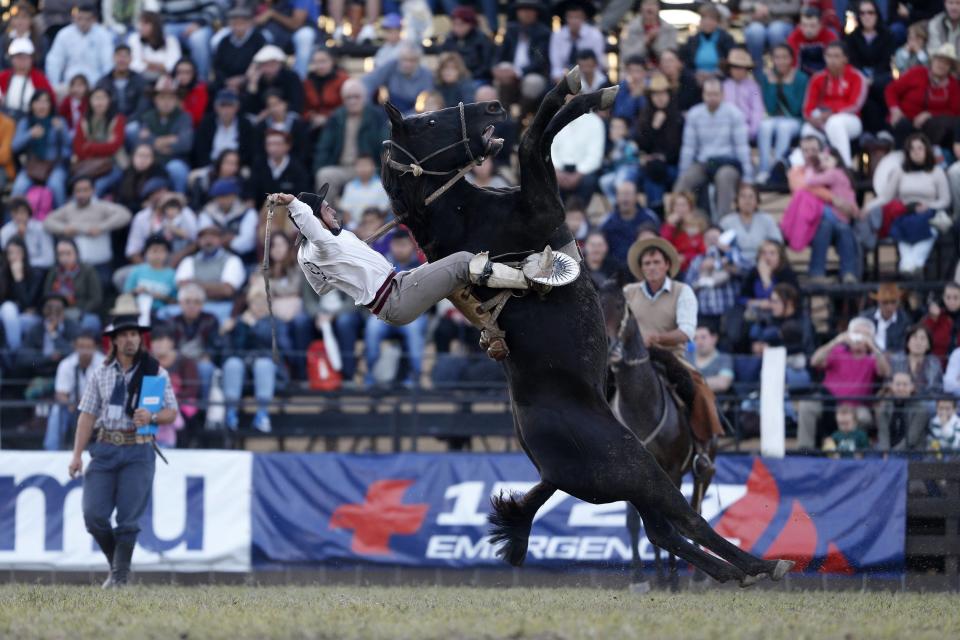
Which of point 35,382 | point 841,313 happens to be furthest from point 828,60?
point 35,382

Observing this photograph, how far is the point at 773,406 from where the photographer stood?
13.0 metres

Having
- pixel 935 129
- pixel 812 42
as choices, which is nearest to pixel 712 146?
pixel 812 42

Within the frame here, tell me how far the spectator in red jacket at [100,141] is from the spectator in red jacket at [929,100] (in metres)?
9.06

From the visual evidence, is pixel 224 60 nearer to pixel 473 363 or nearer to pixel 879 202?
pixel 473 363

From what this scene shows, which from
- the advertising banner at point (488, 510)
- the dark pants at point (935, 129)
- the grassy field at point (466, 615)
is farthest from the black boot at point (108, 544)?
the dark pants at point (935, 129)

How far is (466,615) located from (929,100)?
10.9m

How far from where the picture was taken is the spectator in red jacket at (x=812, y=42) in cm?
1698

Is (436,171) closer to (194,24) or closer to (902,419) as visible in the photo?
(902,419)

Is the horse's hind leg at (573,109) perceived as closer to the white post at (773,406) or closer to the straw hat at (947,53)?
the white post at (773,406)

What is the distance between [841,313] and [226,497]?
21.0 ft

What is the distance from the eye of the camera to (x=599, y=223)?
16391 mm

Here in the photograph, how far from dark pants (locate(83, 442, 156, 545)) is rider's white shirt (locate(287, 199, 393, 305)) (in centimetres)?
377

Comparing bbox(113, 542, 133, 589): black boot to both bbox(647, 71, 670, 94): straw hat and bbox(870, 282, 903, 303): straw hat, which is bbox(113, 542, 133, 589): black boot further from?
bbox(647, 71, 670, 94): straw hat

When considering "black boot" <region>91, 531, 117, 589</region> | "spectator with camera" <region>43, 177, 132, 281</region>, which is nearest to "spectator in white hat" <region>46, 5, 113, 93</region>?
"spectator with camera" <region>43, 177, 132, 281</region>
